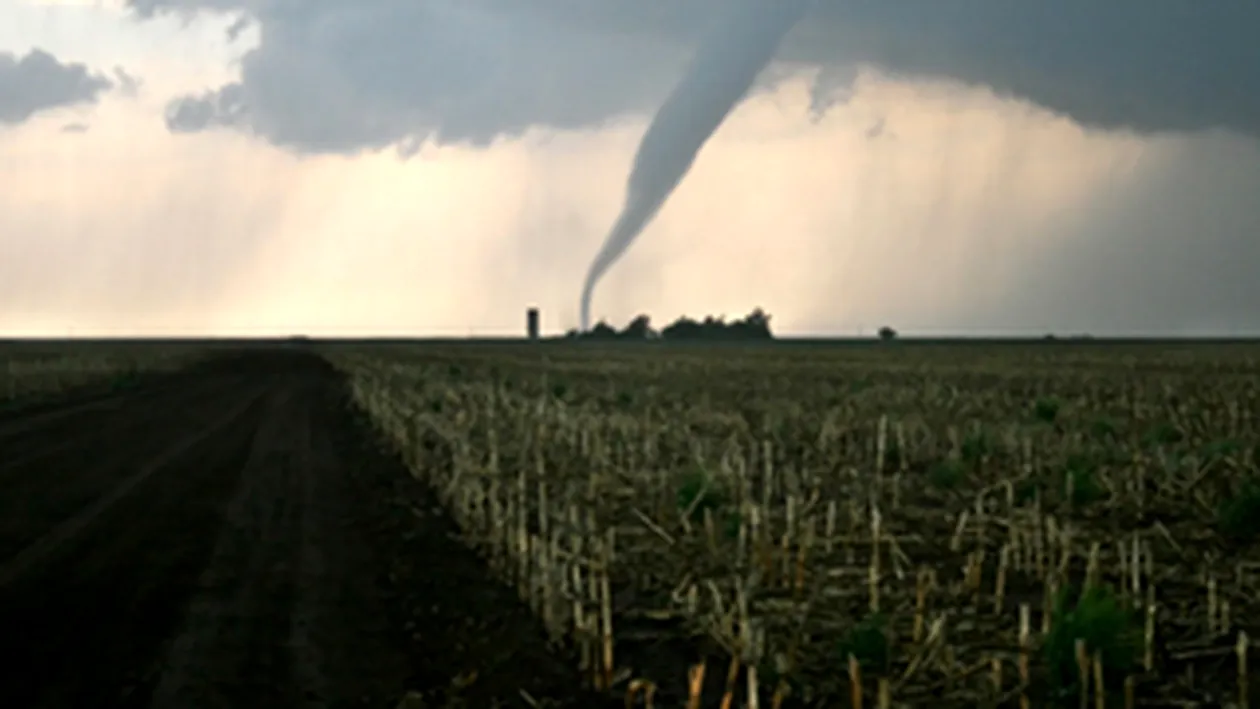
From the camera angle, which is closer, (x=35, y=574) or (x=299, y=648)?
(x=299, y=648)

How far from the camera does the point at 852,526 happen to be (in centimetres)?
1581

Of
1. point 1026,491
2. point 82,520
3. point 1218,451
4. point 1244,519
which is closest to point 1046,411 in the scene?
point 1218,451

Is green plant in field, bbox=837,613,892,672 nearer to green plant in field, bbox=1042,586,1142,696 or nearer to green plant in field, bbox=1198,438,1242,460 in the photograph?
green plant in field, bbox=1042,586,1142,696

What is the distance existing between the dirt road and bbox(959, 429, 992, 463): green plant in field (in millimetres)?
7826

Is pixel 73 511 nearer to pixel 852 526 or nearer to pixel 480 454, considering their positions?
pixel 480 454

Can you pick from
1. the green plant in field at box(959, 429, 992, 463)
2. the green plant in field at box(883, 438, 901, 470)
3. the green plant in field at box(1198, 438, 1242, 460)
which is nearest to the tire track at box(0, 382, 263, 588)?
the green plant in field at box(883, 438, 901, 470)

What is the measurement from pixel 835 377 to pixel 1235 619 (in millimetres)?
44385

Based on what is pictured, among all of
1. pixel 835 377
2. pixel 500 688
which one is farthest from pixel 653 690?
pixel 835 377

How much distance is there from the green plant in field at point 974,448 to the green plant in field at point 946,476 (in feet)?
6.92

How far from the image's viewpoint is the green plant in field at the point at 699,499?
16.4m

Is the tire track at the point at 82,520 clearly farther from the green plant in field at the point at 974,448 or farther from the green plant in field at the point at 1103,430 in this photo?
the green plant in field at the point at 1103,430

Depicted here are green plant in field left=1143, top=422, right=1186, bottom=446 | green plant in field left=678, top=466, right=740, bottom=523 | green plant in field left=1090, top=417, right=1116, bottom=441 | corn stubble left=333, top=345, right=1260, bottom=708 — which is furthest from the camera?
green plant in field left=1090, top=417, right=1116, bottom=441

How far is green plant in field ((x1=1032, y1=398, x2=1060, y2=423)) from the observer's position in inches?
1198

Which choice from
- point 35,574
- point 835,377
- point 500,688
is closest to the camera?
point 500,688
